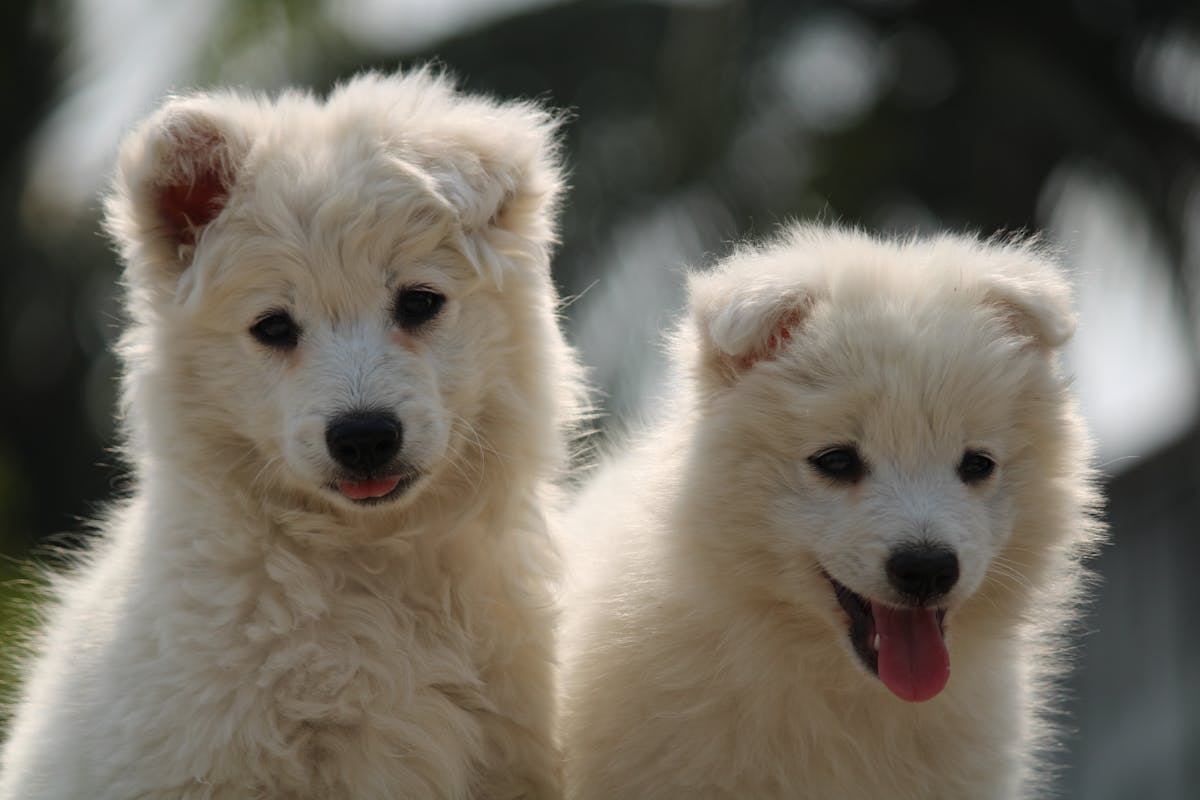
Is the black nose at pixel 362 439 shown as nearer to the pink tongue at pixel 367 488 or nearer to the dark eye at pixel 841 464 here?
the pink tongue at pixel 367 488

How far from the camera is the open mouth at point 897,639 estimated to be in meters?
4.94

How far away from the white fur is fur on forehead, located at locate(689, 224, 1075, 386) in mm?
677

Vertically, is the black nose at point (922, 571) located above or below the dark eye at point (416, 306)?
below

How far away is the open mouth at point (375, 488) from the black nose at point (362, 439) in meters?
0.08

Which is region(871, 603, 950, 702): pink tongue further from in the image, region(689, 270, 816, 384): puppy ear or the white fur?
the white fur

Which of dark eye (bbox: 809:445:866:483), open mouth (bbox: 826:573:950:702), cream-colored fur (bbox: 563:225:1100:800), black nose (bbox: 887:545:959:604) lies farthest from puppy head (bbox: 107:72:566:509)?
black nose (bbox: 887:545:959:604)

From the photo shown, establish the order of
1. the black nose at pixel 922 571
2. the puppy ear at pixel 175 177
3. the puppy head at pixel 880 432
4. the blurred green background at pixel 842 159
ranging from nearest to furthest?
the black nose at pixel 922 571, the puppy head at pixel 880 432, the puppy ear at pixel 175 177, the blurred green background at pixel 842 159

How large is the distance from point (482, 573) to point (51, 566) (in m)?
2.45

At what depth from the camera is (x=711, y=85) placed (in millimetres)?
13266

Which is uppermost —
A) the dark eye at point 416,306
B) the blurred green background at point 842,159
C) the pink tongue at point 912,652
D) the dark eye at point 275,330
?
the blurred green background at point 842,159

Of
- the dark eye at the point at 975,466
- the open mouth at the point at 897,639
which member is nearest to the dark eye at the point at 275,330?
the open mouth at the point at 897,639

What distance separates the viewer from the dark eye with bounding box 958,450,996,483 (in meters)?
5.00

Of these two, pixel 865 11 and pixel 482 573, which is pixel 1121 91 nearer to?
pixel 865 11

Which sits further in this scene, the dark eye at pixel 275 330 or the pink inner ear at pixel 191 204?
the pink inner ear at pixel 191 204
